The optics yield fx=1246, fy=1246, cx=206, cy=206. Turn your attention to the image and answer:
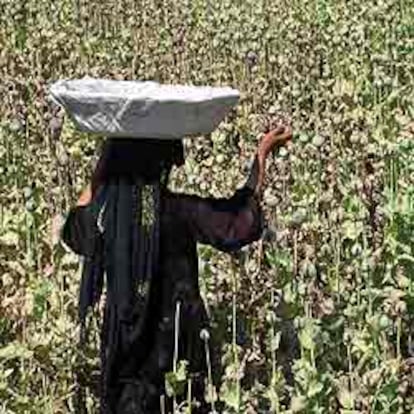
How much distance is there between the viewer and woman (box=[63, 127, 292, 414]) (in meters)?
3.22

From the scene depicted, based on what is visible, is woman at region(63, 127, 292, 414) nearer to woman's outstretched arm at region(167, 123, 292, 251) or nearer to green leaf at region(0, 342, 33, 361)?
woman's outstretched arm at region(167, 123, 292, 251)

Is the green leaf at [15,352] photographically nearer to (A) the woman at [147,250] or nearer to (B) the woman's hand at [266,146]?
(A) the woman at [147,250]

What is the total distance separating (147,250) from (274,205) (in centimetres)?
52

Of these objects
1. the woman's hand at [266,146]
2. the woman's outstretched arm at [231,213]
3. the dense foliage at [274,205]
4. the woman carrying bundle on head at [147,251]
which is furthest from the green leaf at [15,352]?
the woman's hand at [266,146]

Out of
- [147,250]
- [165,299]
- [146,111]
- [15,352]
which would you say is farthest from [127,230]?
[15,352]

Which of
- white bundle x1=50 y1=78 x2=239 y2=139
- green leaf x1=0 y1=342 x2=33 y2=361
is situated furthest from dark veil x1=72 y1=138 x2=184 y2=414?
green leaf x1=0 y1=342 x2=33 y2=361

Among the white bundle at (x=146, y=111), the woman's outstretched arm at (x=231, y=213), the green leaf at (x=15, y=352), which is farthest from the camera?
the green leaf at (x=15, y=352)

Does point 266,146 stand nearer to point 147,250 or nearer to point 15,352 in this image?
point 147,250

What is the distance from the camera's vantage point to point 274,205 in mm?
3619

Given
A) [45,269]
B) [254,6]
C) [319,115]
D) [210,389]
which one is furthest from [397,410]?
[254,6]

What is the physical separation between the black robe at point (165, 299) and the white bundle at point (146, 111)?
0.25 meters

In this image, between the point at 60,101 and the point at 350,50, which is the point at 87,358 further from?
the point at 350,50

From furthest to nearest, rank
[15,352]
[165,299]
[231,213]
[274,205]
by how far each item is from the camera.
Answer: [274,205]
[15,352]
[165,299]
[231,213]

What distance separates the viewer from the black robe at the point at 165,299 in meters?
3.24
